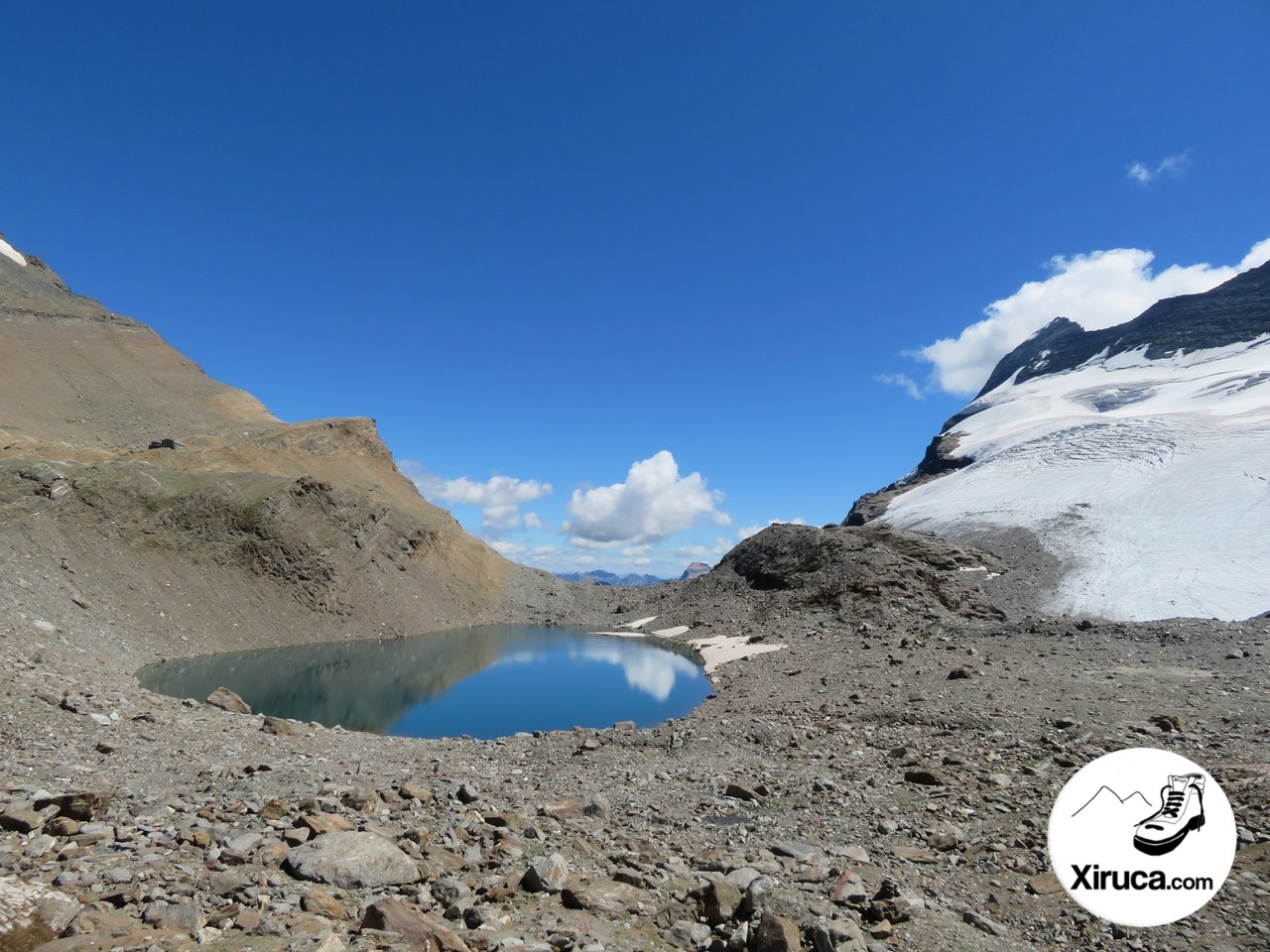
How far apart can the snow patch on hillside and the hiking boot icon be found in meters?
32.4

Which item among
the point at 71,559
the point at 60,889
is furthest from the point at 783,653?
the point at 71,559

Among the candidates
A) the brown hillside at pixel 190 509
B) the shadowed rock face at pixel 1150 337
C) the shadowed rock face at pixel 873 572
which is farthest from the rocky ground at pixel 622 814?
the shadowed rock face at pixel 1150 337

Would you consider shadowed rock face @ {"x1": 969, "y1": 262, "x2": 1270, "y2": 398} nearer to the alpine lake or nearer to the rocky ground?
the rocky ground

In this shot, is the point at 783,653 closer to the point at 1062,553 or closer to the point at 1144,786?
the point at 1062,553

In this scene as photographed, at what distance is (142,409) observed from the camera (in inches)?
2549

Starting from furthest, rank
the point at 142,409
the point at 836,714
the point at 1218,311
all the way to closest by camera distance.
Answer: the point at 1218,311 → the point at 142,409 → the point at 836,714

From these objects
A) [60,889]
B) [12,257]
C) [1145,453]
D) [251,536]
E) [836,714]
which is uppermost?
[12,257]

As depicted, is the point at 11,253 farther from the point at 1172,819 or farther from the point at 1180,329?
the point at 1180,329

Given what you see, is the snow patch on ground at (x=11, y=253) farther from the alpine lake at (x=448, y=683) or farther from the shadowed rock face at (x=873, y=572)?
the shadowed rock face at (x=873, y=572)

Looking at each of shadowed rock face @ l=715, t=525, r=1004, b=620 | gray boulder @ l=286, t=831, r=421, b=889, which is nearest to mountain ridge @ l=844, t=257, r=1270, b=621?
shadowed rock face @ l=715, t=525, r=1004, b=620

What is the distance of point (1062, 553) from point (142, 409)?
83.7m

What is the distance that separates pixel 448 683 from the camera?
113ft

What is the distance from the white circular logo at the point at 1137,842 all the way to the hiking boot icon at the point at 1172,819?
0.4 inches

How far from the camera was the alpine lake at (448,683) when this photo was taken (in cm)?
2577
